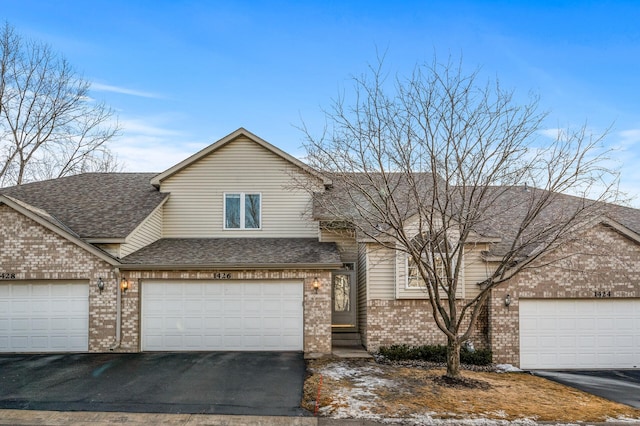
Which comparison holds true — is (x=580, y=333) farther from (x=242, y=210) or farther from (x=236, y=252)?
(x=242, y=210)

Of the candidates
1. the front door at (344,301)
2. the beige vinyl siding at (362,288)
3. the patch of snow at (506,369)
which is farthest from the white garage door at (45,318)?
the patch of snow at (506,369)

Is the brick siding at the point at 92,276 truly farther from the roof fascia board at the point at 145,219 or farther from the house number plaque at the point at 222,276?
the house number plaque at the point at 222,276

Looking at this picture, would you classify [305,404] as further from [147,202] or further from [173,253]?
[147,202]

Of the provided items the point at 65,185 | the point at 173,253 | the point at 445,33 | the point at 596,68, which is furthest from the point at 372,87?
the point at 65,185

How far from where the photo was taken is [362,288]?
16078 millimetres

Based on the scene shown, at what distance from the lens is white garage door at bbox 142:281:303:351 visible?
1466 cm

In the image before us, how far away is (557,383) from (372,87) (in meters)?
8.31

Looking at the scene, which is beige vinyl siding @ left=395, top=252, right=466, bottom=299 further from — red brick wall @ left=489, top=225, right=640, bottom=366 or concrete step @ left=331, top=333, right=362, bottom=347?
concrete step @ left=331, top=333, right=362, bottom=347

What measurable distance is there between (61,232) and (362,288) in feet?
30.1

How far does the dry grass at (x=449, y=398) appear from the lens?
888 centimetres

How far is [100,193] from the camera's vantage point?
18453 millimetres

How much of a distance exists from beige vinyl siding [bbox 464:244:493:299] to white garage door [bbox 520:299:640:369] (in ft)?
4.40

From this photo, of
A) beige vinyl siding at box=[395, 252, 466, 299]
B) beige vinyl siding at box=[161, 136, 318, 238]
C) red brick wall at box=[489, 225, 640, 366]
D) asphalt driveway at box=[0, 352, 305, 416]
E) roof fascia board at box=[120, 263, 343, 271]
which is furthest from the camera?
beige vinyl siding at box=[161, 136, 318, 238]

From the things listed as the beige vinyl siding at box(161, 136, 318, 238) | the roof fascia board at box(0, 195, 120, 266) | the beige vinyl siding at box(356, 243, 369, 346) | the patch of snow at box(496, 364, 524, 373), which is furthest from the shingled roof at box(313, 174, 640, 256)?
the roof fascia board at box(0, 195, 120, 266)
